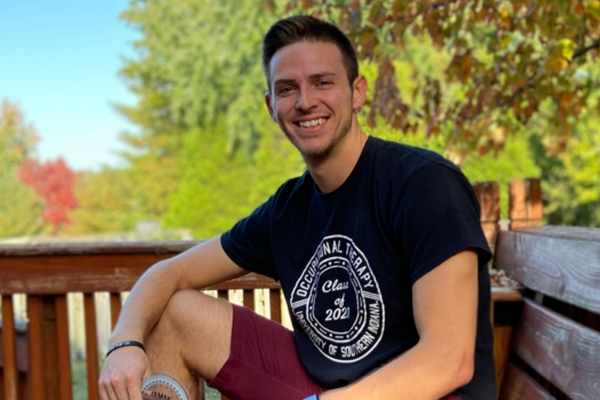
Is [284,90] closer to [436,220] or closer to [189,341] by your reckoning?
[436,220]

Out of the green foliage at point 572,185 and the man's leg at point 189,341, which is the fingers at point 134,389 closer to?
the man's leg at point 189,341

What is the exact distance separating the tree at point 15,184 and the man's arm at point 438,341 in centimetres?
3555

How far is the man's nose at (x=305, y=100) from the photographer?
1.81 meters

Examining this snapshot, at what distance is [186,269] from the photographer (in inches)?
83.9

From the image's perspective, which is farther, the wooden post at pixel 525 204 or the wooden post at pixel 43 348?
the wooden post at pixel 43 348

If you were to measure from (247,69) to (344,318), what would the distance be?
24387 mm

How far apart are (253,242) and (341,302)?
1.44ft

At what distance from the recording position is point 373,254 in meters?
1.67

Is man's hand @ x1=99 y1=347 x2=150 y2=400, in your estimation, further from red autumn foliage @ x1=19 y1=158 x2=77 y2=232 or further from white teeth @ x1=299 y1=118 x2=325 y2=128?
red autumn foliage @ x1=19 y1=158 x2=77 y2=232

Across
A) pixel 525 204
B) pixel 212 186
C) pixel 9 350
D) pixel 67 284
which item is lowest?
pixel 212 186

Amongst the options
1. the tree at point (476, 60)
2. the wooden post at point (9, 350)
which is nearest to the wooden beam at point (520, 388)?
the tree at point (476, 60)

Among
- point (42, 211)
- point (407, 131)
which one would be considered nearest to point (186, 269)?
point (407, 131)

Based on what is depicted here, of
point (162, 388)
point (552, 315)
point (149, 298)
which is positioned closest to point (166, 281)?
point (149, 298)

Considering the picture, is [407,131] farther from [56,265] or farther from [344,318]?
[344,318]
